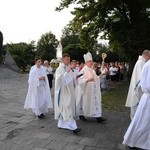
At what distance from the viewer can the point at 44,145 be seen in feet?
23.1

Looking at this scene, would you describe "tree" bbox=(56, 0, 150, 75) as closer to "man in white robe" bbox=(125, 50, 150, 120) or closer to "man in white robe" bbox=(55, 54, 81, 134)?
"man in white robe" bbox=(125, 50, 150, 120)

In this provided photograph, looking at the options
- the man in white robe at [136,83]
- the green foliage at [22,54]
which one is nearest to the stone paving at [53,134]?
Result: the man in white robe at [136,83]

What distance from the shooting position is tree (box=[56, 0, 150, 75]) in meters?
25.5

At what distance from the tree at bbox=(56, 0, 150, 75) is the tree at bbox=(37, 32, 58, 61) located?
39161 mm

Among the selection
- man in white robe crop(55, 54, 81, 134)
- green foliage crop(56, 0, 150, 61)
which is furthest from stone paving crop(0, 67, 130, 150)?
green foliage crop(56, 0, 150, 61)

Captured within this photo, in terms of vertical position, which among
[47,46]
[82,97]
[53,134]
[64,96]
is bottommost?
[53,134]

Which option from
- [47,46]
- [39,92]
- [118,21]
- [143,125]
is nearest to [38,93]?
[39,92]

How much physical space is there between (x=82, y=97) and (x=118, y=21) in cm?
1910

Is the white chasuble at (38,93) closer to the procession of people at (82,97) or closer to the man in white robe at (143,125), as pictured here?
the procession of people at (82,97)

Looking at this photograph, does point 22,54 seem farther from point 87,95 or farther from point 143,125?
point 143,125

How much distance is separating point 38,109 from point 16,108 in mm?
2005

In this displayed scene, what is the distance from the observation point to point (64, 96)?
849 centimetres

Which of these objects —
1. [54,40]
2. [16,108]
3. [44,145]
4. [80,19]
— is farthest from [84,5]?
[54,40]

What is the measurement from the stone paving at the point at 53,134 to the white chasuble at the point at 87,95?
0.35 meters
